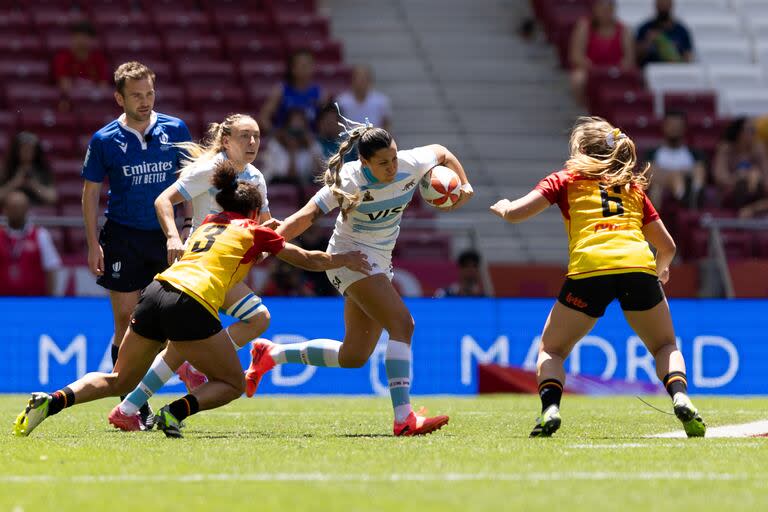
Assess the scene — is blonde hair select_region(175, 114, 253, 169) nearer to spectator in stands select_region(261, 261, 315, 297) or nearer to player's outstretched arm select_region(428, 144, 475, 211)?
player's outstretched arm select_region(428, 144, 475, 211)

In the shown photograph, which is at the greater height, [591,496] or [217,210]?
[217,210]

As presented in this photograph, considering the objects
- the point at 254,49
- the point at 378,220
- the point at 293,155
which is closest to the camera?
the point at 378,220

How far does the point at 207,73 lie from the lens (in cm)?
1838

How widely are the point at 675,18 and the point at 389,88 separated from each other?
415 centimetres

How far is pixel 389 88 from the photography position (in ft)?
65.4

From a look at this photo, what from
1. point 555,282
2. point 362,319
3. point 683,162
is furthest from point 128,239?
point 683,162

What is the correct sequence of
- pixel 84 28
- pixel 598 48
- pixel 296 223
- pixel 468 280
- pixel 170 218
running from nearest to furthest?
pixel 296 223
pixel 170 218
pixel 468 280
pixel 84 28
pixel 598 48

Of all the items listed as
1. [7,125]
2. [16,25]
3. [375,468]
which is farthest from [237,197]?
[16,25]

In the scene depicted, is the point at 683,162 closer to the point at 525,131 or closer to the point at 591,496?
the point at 525,131

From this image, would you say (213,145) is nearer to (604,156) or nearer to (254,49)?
(604,156)

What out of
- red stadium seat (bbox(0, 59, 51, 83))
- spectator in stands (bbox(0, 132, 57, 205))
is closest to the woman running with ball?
spectator in stands (bbox(0, 132, 57, 205))

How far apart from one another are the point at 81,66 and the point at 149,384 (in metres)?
10.3

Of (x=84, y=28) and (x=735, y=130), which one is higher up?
(x=84, y=28)

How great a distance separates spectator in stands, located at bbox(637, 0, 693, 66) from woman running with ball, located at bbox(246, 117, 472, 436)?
38.2ft
